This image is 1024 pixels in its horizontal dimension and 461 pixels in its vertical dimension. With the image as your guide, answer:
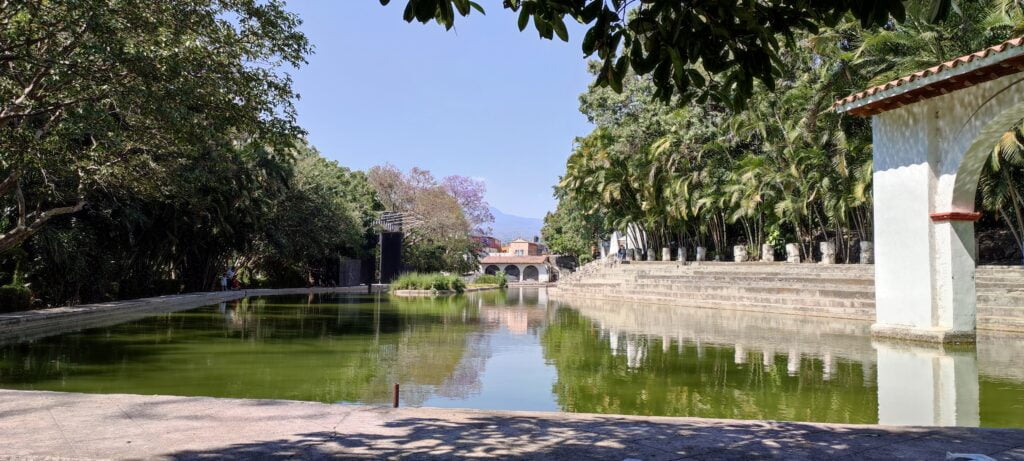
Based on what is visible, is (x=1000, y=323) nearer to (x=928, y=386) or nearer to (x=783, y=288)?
(x=783, y=288)

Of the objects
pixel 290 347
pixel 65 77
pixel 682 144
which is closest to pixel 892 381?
pixel 290 347

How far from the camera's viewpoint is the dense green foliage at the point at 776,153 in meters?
A: 15.7

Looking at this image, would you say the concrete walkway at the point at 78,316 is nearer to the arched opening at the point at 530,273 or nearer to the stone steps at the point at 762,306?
the stone steps at the point at 762,306

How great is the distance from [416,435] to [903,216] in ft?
37.7

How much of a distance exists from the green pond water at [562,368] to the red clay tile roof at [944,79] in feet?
14.8

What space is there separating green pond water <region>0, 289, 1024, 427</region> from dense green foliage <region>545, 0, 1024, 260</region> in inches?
164

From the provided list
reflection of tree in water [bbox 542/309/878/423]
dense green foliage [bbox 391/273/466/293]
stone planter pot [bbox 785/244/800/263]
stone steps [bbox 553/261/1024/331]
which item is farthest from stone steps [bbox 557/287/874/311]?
dense green foliage [bbox 391/273/466/293]

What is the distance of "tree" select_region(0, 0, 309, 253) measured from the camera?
9297 mm

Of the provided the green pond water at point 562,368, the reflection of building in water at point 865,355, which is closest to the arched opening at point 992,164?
the reflection of building in water at point 865,355

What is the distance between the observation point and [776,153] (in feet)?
74.4

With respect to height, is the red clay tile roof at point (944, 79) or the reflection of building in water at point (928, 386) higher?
the red clay tile roof at point (944, 79)

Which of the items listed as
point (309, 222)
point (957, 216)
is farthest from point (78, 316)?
point (957, 216)

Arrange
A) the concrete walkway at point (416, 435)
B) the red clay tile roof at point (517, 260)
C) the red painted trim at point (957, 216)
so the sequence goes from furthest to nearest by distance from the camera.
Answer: the red clay tile roof at point (517, 260) → the red painted trim at point (957, 216) → the concrete walkway at point (416, 435)

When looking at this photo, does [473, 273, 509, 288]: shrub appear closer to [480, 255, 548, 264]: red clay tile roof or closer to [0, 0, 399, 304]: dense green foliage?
[480, 255, 548, 264]: red clay tile roof
